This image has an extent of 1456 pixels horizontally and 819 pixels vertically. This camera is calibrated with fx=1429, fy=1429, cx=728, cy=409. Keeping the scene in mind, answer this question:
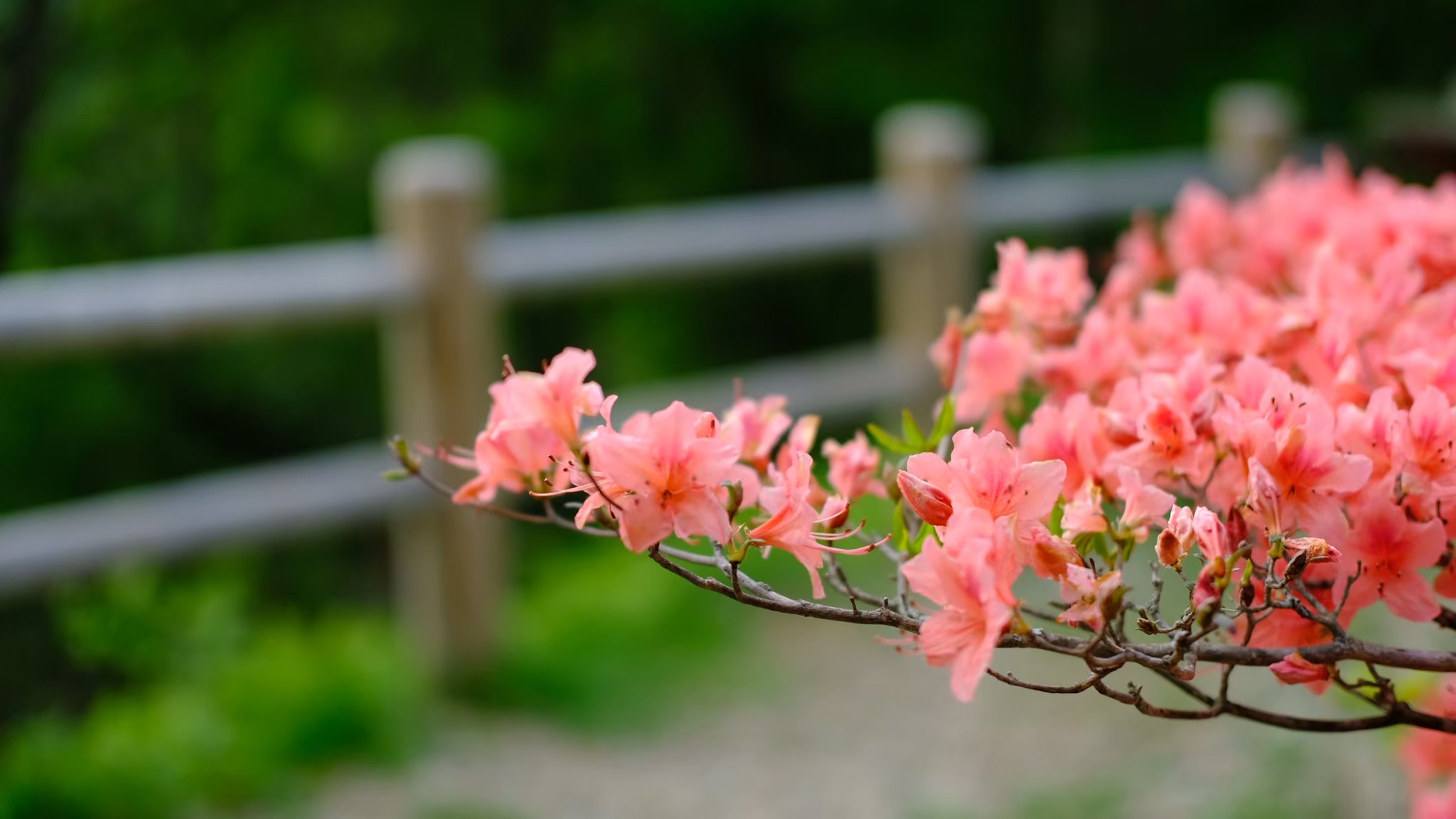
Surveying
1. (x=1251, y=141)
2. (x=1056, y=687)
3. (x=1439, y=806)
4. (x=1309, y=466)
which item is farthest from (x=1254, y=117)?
(x=1056, y=687)

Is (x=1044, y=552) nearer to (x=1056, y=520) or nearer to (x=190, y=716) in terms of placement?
(x=1056, y=520)

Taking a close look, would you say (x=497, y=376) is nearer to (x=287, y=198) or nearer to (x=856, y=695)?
(x=856, y=695)

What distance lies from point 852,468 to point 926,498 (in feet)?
0.65

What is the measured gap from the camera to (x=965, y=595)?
57 cm

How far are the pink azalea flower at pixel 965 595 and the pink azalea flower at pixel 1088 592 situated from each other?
39 mm

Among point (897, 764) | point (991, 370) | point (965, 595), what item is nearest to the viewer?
point (965, 595)

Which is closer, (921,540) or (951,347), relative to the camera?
(921,540)

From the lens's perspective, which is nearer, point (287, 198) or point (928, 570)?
point (928, 570)

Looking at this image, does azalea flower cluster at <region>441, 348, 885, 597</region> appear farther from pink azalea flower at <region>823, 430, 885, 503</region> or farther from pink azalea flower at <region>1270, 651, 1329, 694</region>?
pink azalea flower at <region>1270, 651, 1329, 694</region>

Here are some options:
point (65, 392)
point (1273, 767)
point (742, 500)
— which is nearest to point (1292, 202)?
point (742, 500)

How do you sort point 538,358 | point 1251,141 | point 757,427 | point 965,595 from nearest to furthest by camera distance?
point 965,595
point 757,427
point 1251,141
point 538,358

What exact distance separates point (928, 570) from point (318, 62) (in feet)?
22.4

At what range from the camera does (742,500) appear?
0.73 meters

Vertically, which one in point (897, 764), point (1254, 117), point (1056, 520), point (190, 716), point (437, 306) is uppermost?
point (1056, 520)
